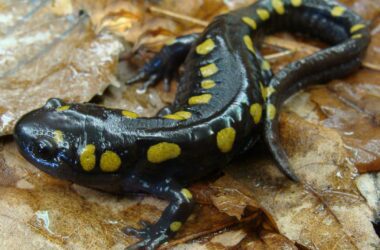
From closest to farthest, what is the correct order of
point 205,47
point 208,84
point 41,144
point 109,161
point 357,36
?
point 41,144
point 109,161
point 208,84
point 205,47
point 357,36

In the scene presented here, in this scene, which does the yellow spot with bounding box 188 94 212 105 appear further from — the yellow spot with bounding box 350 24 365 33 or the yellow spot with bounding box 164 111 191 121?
the yellow spot with bounding box 350 24 365 33

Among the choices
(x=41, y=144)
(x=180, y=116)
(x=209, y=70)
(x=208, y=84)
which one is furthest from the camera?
(x=209, y=70)

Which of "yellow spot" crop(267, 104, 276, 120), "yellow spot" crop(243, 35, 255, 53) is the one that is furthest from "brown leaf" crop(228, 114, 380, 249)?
"yellow spot" crop(243, 35, 255, 53)

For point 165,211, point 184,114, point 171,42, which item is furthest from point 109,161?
point 171,42

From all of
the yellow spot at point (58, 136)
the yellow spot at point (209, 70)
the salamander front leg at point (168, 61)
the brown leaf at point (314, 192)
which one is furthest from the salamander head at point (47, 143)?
the salamander front leg at point (168, 61)

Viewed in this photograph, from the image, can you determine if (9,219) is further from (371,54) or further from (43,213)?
(371,54)

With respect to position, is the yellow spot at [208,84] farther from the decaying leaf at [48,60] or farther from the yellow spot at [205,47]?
the decaying leaf at [48,60]

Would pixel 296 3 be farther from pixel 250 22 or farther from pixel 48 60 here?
pixel 48 60
